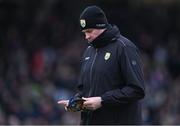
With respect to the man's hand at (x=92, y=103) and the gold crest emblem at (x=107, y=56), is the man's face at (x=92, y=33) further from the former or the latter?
the man's hand at (x=92, y=103)

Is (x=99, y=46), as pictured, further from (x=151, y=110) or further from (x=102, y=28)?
(x=151, y=110)

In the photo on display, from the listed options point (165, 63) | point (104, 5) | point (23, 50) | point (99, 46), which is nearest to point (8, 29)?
point (23, 50)

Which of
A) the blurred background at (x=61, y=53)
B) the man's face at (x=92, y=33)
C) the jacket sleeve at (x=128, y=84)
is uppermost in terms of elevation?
the man's face at (x=92, y=33)

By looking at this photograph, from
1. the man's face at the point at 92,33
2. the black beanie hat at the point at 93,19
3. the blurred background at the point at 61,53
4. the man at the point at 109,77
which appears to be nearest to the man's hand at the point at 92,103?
the man at the point at 109,77

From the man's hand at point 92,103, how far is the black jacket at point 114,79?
2.3 inches

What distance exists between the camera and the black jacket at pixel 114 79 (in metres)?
7.84

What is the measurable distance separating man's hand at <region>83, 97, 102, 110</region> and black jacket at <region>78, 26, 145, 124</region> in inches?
2.3

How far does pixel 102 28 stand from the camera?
8.09m

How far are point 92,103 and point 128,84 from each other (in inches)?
15.1

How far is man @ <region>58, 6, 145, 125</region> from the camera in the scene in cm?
783

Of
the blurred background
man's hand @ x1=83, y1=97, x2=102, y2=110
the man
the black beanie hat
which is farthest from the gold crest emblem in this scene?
the blurred background

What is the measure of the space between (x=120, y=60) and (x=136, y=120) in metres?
0.59

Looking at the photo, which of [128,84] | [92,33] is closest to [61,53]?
[92,33]

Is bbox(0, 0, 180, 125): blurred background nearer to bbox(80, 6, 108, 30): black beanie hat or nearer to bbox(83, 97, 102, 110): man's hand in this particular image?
bbox(80, 6, 108, 30): black beanie hat
